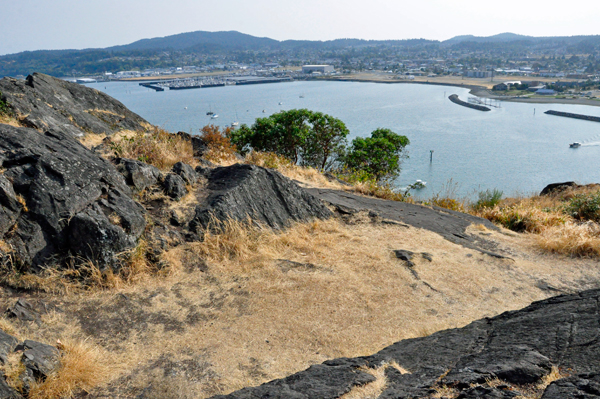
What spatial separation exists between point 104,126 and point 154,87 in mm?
121569

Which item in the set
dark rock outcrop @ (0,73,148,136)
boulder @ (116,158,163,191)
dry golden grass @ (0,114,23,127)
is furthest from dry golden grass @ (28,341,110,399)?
dark rock outcrop @ (0,73,148,136)

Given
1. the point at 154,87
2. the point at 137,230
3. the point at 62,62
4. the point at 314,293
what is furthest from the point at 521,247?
the point at 62,62

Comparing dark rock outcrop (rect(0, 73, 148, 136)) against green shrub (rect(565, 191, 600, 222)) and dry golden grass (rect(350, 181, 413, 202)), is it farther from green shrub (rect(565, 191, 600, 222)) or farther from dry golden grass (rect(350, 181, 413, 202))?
green shrub (rect(565, 191, 600, 222))

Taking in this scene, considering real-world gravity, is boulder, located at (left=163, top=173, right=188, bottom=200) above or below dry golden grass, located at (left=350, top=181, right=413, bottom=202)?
above

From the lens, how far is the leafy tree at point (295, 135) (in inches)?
795

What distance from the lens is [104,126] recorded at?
12812 mm

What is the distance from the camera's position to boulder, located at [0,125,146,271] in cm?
621

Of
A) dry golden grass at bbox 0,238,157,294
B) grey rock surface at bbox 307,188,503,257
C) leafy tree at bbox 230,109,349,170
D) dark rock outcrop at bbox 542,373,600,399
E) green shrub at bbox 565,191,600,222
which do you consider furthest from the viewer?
leafy tree at bbox 230,109,349,170

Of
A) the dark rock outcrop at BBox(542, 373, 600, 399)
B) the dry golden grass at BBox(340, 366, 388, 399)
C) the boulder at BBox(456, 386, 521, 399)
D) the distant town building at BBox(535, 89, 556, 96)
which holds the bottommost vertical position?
the dry golden grass at BBox(340, 366, 388, 399)

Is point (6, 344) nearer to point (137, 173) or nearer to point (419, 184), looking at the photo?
point (137, 173)

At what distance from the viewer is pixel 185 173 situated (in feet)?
30.2

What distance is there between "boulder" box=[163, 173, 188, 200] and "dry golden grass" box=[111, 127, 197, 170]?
3.81 ft

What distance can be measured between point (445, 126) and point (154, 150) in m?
69.2

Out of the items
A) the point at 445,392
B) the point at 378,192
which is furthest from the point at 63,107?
the point at 445,392
